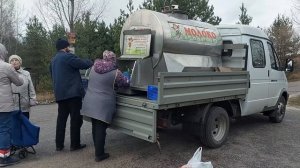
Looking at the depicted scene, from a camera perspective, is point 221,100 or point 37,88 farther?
point 37,88

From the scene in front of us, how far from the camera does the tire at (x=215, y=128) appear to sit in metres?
5.85

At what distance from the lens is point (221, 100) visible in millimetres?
6105

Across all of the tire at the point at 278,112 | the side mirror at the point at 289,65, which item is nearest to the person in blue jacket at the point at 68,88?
the tire at the point at 278,112

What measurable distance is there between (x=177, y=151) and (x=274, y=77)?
3.46 metres

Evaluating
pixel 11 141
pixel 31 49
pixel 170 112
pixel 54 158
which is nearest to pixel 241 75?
pixel 170 112

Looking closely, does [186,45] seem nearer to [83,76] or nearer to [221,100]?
[221,100]

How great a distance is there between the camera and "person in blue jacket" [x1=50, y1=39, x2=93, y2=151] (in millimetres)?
5719

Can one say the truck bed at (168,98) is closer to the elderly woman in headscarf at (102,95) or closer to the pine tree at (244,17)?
the elderly woman in headscarf at (102,95)

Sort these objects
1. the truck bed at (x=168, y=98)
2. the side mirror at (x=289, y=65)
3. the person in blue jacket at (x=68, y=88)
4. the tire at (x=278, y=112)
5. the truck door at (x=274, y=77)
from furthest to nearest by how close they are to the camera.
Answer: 1. the tire at (x=278, y=112)
2. the side mirror at (x=289, y=65)
3. the truck door at (x=274, y=77)
4. the person in blue jacket at (x=68, y=88)
5. the truck bed at (x=168, y=98)

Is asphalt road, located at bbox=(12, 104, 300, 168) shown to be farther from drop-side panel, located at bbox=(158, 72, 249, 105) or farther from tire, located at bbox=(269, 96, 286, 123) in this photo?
drop-side panel, located at bbox=(158, 72, 249, 105)

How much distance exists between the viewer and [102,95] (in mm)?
5293

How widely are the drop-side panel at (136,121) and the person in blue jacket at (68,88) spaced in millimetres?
774

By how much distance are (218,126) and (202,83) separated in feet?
4.00

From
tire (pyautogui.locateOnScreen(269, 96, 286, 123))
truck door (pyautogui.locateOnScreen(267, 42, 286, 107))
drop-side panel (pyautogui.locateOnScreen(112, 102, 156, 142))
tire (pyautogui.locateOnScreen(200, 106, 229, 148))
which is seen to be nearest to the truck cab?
truck door (pyautogui.locateOnScreen(267, 42, 286, 107))
